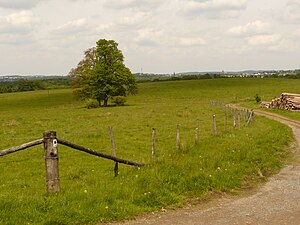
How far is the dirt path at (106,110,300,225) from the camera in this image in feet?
22.9

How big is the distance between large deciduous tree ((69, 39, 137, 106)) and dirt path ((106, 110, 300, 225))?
4775cm

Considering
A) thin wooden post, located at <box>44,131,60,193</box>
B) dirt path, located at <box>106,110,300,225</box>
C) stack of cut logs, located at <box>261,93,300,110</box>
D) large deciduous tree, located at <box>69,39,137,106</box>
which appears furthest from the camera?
large deciduous tree, located at <box>69,39,137,106</box>

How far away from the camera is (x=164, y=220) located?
7012mm

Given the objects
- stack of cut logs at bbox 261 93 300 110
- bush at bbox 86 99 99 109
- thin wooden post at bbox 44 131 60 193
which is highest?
thin wooden post at bbox 44 131 60 193

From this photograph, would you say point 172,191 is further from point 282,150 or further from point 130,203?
point 282,150

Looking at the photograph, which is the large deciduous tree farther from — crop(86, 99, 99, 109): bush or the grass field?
the grass field

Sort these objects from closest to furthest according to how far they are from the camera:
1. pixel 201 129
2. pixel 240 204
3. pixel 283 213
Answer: pixel 283 213
pixel 240 204
pixel 201 129

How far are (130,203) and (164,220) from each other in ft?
3.22

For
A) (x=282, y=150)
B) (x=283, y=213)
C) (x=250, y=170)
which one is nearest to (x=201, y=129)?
(x=282, y=150)

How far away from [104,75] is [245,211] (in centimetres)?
4960

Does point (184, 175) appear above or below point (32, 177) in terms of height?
above

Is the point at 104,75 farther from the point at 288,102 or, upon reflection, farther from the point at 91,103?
the point at 288,102

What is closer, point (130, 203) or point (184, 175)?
point (130, 203)

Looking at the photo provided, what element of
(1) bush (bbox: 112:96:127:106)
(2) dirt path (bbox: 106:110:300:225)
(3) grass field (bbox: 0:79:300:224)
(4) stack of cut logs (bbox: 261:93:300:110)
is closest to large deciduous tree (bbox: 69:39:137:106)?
(1) bush (bbox: 112:96:127:106)
